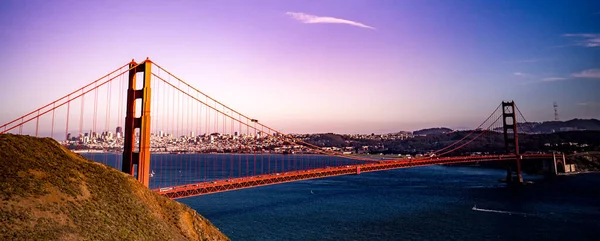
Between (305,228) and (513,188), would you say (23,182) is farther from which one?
(513,188)

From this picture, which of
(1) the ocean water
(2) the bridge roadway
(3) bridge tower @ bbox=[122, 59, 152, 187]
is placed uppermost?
(3) bridge tower @ bbox=[122, 59, 152, 187]

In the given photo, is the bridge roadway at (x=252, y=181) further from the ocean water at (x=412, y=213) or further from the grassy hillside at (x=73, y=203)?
the grassy hillside at (x=73, y=203)

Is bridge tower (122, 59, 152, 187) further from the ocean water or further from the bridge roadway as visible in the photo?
the ocean water

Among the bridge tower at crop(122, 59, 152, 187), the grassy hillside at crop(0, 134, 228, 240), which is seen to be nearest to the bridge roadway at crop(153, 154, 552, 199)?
the bridge tower at crop(122, 59, 152, 187)

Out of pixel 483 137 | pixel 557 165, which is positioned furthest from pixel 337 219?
pixel 483 137

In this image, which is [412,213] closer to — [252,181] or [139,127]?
[252,181]

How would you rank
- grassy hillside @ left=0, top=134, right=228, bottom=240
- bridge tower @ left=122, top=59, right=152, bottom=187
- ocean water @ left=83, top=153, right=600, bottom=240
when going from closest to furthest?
grassy hillside @ left=0, top=134, right=228, bottom=240, bridge tower @ left=122, top=59, right=152, bottom=187, ocean water @ left=83, top=153, right=600, bottom=240
